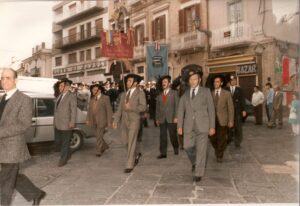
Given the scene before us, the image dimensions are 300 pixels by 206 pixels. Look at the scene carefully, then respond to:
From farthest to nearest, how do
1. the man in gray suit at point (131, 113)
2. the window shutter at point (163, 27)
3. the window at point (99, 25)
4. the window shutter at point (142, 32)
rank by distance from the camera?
1. the window shutter at point (163, 27)
2. the window shutter at point (142, 32)
3. the window at point (99, 25)
4. the man in gray suit at point (131, 113)

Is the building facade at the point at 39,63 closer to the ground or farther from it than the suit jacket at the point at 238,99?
farther from it

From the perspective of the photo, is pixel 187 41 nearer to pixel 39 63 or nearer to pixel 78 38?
pixel 78 38

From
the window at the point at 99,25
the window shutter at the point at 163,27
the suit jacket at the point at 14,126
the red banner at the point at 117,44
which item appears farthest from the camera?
the window shutter at the point at 163,27

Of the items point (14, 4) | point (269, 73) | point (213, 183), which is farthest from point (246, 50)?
point (14, 4)

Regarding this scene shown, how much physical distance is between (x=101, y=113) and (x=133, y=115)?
1.54 metres

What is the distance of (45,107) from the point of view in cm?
732

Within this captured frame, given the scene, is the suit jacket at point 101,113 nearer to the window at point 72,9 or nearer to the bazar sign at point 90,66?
the bazar sign at point 90,66

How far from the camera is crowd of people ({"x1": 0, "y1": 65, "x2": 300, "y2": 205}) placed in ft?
12.3

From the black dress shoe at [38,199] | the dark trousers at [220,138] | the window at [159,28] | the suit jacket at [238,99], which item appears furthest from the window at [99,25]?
the black dress shoe at [38,199]

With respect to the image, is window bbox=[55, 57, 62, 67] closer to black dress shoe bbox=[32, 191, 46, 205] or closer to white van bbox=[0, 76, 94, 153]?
white van bbox=[0, 76, 94, 153]

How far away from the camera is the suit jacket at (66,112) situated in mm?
6273

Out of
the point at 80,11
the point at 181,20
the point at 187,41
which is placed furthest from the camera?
the point at 181,20

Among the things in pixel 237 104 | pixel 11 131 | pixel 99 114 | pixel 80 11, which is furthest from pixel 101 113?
pixel 11 131

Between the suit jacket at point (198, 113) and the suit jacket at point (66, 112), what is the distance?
2015 millimetres
